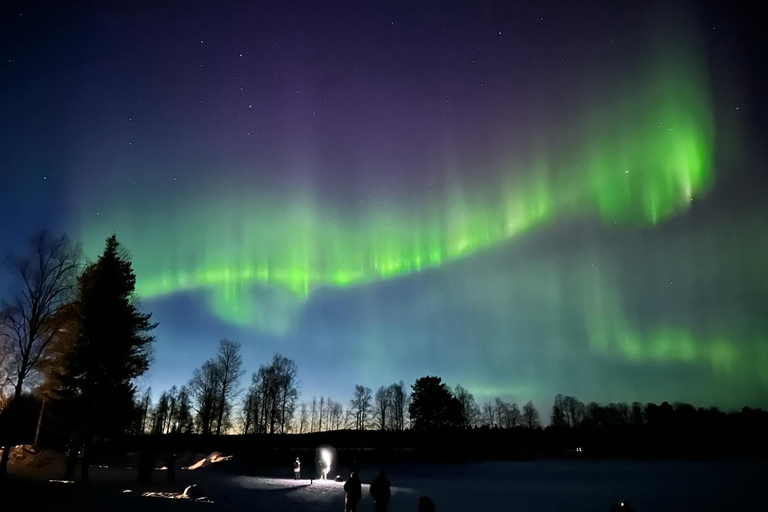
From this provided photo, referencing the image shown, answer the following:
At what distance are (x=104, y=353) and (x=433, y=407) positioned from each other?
2945 inches

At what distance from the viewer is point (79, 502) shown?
17.9m

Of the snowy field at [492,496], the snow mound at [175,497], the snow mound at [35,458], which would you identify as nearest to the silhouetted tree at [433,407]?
the snowy field at [492,496]

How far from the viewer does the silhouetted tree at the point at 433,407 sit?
312ft

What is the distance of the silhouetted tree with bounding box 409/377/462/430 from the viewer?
3745 inches

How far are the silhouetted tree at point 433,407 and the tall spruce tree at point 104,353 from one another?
71.5 metres

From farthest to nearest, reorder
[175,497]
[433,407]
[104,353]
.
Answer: [433,407]
[104,353]
[175,497]

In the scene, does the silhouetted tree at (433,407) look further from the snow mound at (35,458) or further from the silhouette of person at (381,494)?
the silhouette of person at (381,494)

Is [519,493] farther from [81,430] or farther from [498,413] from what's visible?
[498,413]

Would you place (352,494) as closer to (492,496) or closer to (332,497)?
(332,497)

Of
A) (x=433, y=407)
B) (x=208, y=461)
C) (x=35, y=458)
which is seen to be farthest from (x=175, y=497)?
(x=433, y=407)

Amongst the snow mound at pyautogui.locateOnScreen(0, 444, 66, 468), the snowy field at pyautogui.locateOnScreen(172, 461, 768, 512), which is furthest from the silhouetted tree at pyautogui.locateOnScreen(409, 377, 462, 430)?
the snow mound at pyautogui.locateOnScreen(0, 444, 66, 468)

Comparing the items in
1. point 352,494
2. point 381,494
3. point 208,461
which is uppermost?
point 381,494

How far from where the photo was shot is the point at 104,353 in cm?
3017

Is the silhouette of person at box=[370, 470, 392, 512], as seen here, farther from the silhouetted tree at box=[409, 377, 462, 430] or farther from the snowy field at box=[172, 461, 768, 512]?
the silhouetted tree at box=[409, 377, 462, 430]
